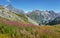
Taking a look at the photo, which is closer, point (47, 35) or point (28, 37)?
point (28, 37)

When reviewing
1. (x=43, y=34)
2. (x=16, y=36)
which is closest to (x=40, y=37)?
(x=43, y=34)

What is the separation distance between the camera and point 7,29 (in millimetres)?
15703

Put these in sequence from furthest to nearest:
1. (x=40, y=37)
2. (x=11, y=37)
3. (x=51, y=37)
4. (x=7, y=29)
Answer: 1. (x=7, y=29)
2. (x=51, y=37)
3. (x=40, y=37)
4. (x=11, y=37)

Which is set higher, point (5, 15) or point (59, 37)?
point (5, 15)

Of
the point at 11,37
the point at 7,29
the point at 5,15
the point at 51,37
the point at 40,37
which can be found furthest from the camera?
the point at 5,15

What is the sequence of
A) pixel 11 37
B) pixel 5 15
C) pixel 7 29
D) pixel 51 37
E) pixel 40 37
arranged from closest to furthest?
1. pixel 11 37
2. pixel 40 37
3. pixel 51 37
4. pixel 7 29
5. pixel 5 15

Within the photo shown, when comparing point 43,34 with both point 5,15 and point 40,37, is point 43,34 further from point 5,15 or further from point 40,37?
point 5,15

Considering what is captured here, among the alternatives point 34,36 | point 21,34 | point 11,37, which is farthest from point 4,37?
point 34,36

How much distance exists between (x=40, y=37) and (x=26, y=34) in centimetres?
118

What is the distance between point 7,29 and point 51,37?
16.0 ft

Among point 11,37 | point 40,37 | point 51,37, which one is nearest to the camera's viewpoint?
point 11,37

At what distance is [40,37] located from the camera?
455 inches

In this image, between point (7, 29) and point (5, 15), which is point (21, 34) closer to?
point (7, 29)

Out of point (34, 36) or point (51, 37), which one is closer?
point (34, 36)
